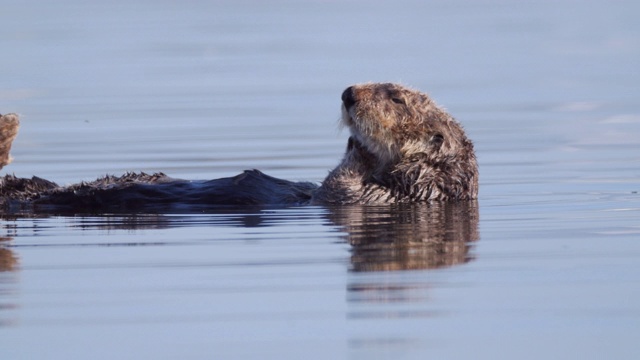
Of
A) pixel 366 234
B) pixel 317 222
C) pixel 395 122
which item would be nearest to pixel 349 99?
pixel 395 122

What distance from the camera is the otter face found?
8422 mm

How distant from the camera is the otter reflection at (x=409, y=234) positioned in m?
6.44

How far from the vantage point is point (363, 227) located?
7566mm

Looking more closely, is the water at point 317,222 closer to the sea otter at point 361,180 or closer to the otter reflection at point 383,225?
the otter reflection at point 383,225

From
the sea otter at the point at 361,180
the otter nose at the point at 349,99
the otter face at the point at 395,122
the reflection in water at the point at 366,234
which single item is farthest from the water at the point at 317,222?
the otter nose at the point at 349,99

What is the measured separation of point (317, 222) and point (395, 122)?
41.9 inches

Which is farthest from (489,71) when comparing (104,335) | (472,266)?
(104,335)

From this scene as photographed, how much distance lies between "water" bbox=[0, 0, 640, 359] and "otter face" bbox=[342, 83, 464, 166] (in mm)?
437

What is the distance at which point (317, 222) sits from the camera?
307 inches

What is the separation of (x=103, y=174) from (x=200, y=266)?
4795 millimetres

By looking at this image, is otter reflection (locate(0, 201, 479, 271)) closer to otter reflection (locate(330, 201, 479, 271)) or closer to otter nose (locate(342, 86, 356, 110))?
otter reflection (locate(330, 201, 479, 271))

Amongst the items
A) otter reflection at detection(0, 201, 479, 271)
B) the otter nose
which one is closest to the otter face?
the otter nose

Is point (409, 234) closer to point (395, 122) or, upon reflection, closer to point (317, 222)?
point (317, 222)

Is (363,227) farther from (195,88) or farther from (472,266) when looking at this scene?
Answer: (195,88)
